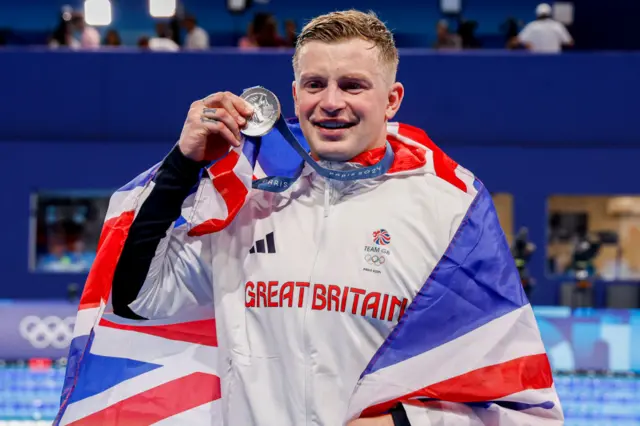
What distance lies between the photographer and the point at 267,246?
1.80m

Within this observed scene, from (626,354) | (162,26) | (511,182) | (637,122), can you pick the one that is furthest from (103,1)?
(626,354)

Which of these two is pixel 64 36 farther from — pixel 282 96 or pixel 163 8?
pixel 282 96

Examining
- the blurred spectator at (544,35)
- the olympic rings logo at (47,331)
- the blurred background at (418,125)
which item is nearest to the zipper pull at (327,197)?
the olympic rings logo at (47,331)

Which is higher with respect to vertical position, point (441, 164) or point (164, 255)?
point (441, 164)

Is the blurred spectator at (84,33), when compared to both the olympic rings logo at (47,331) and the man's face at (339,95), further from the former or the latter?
the man's face at (339,95)

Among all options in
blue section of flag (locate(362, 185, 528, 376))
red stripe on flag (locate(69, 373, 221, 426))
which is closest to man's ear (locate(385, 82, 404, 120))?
blue section of flag (locate(362, 185, 528, 376))

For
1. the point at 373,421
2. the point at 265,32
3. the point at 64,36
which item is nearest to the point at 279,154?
the point at 373,421

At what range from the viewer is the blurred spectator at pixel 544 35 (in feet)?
31.6

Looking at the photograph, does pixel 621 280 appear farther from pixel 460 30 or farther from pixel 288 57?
pixel 288 57

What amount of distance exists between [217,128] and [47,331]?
5.14m

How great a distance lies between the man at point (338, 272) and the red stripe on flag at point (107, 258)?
4.3 inches

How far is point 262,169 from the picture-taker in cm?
189

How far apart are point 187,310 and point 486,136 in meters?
8.24

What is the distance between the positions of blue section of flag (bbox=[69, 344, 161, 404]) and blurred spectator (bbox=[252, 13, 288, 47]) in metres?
8.06
